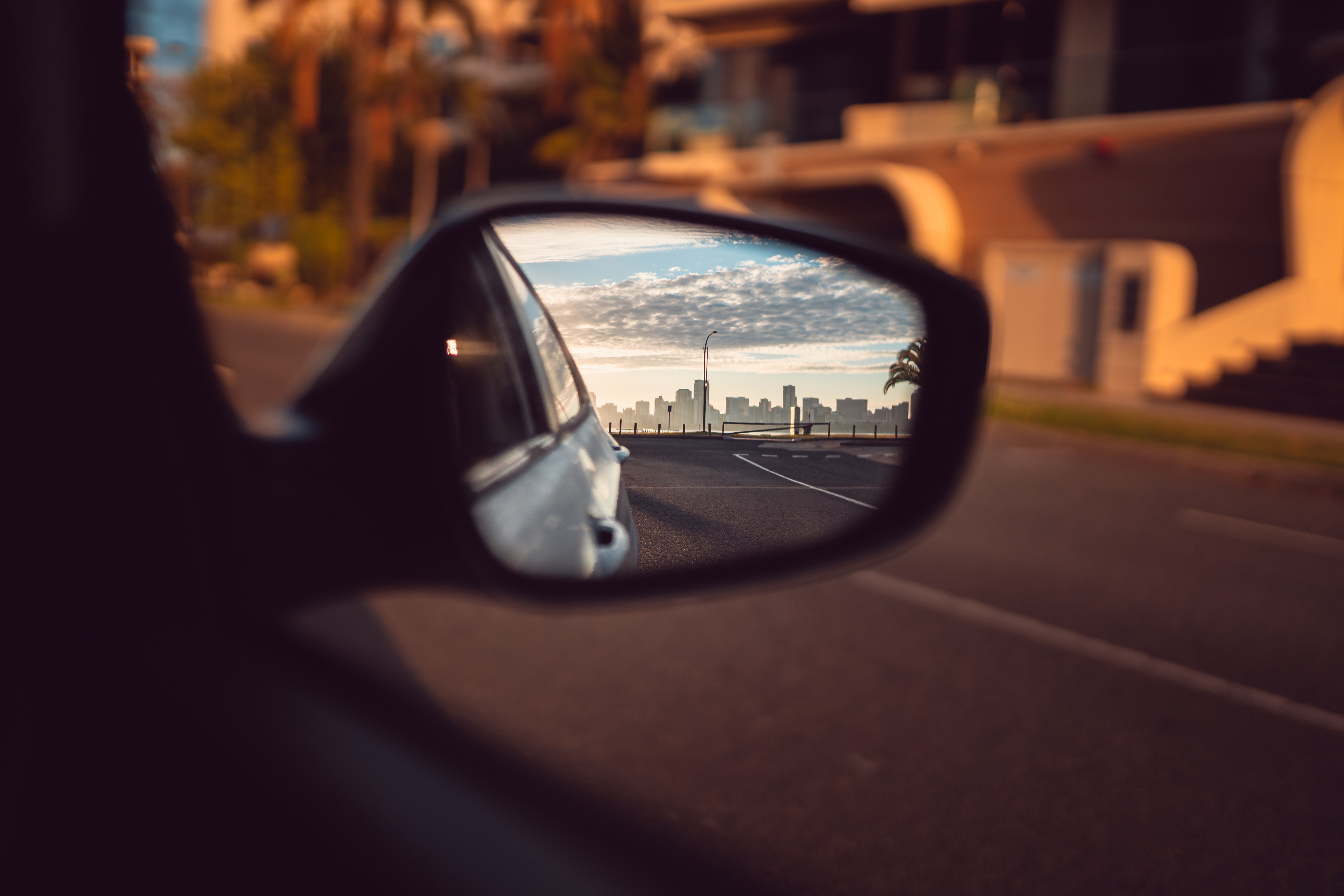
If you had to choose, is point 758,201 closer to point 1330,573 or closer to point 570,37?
point 570,37

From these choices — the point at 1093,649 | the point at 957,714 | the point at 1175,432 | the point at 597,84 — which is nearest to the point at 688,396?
the point at 957,714

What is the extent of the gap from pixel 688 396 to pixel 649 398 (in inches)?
1.3

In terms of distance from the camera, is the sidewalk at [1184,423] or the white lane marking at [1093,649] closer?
the white lane marking at [1093,649]

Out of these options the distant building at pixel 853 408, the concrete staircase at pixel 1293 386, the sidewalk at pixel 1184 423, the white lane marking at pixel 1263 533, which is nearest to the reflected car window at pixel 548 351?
the distant building at pixel 853 408

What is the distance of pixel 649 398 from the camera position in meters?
0.84

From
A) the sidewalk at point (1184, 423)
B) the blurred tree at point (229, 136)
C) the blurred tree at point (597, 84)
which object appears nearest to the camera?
the blurred tree at point (229, 136)

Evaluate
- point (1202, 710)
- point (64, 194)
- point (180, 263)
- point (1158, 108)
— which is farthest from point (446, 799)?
point (1158, 108)

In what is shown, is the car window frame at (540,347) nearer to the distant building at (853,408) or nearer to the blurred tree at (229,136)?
the distant building at (853,408)

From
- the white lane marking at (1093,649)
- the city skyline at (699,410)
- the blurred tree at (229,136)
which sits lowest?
the white lane marking at (1093,649)

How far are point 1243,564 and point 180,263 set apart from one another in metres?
6.66

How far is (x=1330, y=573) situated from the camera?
624cm

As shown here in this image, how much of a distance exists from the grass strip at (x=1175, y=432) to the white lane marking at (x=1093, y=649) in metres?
7.11

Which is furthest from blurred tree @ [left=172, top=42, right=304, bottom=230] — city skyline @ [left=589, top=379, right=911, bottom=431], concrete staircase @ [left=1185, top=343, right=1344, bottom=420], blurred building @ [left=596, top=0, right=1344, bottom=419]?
concrete staircase @ [left=1185, top=343, right=1344, bottom=420]

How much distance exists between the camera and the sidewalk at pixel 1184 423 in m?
10.9
